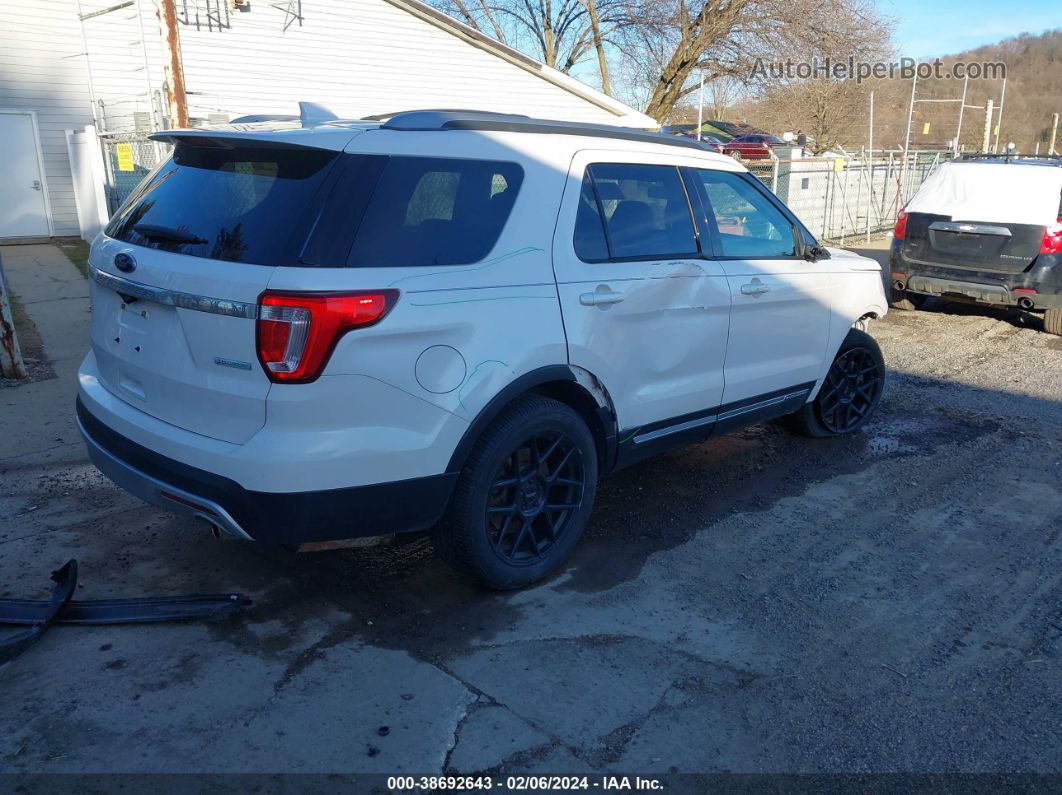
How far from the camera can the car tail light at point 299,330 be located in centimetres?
283

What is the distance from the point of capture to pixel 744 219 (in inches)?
187

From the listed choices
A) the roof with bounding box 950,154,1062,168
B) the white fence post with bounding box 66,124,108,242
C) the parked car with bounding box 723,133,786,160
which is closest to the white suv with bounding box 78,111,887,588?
the roof with bounding box 950,154,1062,168

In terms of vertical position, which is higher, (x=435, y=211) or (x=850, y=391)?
(x=435, y=211)

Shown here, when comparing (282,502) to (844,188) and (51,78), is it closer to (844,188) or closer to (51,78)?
(51,78)

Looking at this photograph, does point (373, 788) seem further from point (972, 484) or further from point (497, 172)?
point (972, 484)

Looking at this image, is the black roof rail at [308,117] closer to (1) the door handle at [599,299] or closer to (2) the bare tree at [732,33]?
(1) the door handle at [599,299]

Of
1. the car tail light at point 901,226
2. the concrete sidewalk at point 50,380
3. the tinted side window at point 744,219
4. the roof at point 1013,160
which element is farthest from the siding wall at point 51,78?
the tinted side window at point 744,219

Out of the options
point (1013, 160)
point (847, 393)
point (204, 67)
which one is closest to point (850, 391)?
point (847, 393)

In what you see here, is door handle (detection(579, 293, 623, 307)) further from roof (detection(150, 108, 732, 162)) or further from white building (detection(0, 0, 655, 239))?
white building (detection(0, 0, 655, 239))

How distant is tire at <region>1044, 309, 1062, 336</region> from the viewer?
9.11 m

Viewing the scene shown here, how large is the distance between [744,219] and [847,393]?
5.79 ft

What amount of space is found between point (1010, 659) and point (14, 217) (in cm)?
1686

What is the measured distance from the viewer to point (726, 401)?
4.58 m

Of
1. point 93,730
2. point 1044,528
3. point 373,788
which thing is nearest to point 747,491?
point 1044,528
